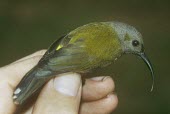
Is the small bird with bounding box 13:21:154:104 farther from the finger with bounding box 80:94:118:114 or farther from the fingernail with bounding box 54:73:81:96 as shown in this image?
the finger with bounding box 80:94:118:114

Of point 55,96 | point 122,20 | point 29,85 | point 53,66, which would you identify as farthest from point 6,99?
point 122,20

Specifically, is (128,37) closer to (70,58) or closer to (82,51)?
(82,51)

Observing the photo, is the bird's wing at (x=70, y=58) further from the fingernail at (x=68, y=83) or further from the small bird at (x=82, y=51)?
the fingernail at (x=68, y=83)

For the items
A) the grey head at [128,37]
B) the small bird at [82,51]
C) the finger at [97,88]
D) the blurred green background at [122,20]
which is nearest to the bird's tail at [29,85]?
the small bird at [82,51]

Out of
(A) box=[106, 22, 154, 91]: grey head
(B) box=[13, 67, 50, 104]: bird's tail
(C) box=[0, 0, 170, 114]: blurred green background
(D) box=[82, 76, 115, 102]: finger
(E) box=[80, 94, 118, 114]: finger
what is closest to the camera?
(B) box=[13, 67, 50, 104]: bird's tail

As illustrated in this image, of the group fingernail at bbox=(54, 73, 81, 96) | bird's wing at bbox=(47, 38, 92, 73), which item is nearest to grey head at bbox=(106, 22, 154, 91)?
bird's wing at bbox=(47, 38, 92, 73)

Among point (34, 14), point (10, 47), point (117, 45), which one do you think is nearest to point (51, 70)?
point (117, 45)

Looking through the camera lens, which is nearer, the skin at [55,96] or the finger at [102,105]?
the skin at [55,96]
